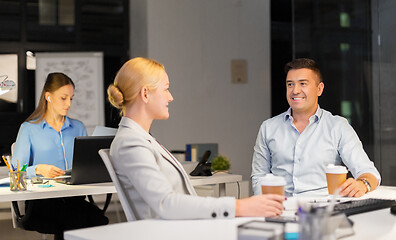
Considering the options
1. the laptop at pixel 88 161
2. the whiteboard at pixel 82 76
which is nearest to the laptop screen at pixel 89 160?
the laptop at pixel 88 161

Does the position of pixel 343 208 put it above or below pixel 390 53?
below

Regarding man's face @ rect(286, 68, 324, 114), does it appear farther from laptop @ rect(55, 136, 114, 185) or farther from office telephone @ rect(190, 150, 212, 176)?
laptop @ rect(55, 136, 114, 185)

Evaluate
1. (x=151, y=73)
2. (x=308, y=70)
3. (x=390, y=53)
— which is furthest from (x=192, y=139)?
(x=151, y=73)

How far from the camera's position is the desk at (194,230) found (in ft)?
5.40

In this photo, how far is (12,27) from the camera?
7270 millimetres

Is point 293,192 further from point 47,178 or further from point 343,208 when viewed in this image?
point 47,178

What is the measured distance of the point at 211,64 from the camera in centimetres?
771

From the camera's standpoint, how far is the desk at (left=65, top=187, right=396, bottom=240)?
5.40 feet

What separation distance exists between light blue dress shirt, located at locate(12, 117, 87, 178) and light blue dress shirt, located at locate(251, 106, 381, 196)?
1699 mm

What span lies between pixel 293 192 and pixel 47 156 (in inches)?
76.1

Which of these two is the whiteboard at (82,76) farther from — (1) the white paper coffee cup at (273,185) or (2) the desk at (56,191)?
(1) the white paper coffee cup at (273,185)

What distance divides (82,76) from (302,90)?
473 centimetres

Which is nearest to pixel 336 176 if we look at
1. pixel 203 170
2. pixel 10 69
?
pixel 203 170

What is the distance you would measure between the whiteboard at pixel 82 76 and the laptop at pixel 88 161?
12.9ft
